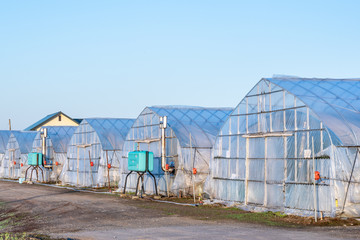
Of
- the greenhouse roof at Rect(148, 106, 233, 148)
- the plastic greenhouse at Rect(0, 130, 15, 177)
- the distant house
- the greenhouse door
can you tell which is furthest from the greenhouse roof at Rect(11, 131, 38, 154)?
the greenhouse door

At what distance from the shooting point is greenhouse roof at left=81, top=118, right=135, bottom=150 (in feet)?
153

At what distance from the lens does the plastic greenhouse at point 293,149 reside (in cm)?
2233

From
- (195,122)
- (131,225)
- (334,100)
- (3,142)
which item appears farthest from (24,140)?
(334,100)

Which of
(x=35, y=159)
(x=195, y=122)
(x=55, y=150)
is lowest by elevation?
(x=35, y=159)

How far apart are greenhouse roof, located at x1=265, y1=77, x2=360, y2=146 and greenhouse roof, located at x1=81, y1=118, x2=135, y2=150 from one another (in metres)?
23.2

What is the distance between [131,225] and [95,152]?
26681 millimetres

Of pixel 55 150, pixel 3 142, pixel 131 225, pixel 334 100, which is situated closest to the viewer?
pixel 131 225

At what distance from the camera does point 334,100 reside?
25109 mm

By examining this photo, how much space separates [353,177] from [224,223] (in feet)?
19.4

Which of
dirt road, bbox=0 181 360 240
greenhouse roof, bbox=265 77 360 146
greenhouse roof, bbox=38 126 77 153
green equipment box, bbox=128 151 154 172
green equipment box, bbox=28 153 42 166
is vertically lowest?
dirt road, bbox=0 181 360 240

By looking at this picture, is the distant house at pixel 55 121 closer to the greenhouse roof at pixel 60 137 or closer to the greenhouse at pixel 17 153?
the greenhouse at pixel 17 153

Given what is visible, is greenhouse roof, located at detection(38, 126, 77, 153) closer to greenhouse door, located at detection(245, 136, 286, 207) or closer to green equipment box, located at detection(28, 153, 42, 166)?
green equipment box, located at detection(28, 153, 42, 166)

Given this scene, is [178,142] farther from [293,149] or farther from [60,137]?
[60,137]

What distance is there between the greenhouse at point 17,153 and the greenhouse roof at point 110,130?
19789mm
